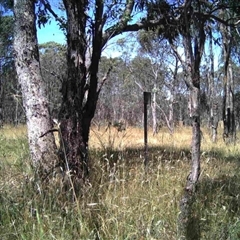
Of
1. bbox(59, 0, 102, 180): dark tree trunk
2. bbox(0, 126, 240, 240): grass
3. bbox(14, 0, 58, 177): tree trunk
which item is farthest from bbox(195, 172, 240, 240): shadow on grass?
bbox(14, 0, 58, 177): tree trunk

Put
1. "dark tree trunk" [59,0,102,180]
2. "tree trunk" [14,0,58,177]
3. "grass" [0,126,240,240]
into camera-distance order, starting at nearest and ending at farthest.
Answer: "grass" [0,126,240,240]
"dark tree trunk" [59,0,102,180]
"tree trunk" [14,0,58,177]

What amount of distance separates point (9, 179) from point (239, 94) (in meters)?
34.9

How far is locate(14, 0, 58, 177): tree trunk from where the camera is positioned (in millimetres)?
4980

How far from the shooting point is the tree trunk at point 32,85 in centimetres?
498

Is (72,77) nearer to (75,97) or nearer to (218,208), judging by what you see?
(75,97)

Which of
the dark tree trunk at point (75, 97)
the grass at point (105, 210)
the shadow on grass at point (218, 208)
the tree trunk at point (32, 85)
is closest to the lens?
the grass at point (105, 210)

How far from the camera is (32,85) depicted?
507 centimetres

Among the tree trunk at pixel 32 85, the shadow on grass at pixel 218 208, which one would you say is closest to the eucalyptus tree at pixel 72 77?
the tree trunk at pixel 32 85

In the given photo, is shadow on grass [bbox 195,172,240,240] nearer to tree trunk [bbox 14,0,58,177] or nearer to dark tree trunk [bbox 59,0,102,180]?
dark tree trunk [bbox 59,0,102,180]

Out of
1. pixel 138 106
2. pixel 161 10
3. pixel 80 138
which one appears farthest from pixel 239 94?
pixel 80 138

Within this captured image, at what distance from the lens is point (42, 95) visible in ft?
16.8

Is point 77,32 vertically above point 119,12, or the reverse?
point 119,12

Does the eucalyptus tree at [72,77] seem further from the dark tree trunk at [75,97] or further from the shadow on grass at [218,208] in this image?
the shadow on grass at [218,208]

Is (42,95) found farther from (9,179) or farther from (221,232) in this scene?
Result: (221,232)
